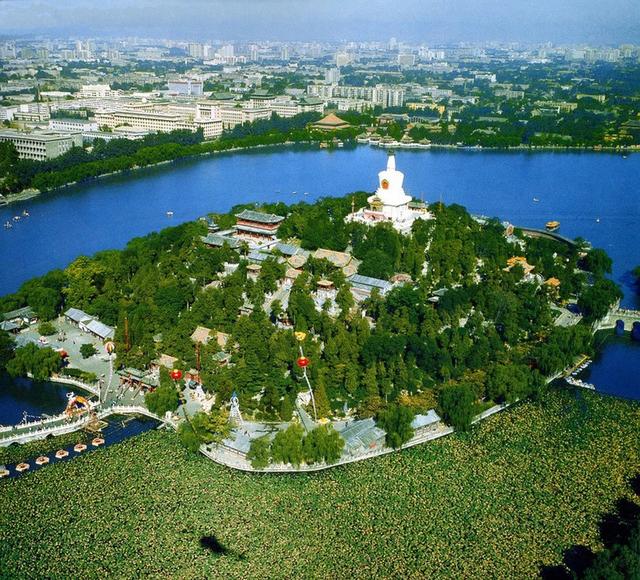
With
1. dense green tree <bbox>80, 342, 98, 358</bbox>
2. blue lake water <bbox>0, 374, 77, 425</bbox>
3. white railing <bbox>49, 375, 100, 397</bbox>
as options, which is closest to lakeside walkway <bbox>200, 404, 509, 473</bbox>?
white railing <bbox>49, 375, 100, 397</bbox>

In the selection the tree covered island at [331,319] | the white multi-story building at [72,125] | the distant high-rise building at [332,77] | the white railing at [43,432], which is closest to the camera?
the white railing at [43,432]

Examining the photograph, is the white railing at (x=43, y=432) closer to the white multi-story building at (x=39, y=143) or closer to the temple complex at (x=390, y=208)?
the temple complex at (x=390, y=208)

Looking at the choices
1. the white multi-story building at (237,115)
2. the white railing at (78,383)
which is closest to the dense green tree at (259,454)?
the white railing at (78,383)

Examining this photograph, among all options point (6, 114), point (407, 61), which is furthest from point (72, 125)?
point (407, 61)

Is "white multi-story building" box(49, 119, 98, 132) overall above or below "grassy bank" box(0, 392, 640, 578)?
below

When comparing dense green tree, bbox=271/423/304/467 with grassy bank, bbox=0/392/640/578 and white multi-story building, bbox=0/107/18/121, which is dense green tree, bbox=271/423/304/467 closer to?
grassy bank, bbox=0/392/640/578

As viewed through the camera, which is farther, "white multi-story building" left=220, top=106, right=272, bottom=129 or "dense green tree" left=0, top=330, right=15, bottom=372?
"white multi-story building" left=220, top=106, right=272, bottom=129
